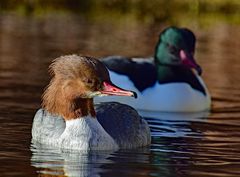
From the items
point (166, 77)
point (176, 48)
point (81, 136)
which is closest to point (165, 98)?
point (166, 77)

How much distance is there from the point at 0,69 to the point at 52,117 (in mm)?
6959

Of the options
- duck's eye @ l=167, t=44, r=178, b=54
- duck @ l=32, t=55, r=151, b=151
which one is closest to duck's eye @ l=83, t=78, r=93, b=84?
duck @ l=32, t=55, r=151, b=151

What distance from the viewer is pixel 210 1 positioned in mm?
44531

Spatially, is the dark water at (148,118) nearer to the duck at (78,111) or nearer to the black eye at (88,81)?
the duck at (78,111)

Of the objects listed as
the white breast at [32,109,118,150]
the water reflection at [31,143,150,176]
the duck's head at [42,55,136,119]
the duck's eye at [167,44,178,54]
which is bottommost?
the water reflection at [31,143,150,176]

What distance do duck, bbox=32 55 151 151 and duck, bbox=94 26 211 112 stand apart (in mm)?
4081

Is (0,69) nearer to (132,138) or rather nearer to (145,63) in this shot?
(145,63)

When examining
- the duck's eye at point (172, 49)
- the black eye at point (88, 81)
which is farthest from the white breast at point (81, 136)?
the duck's eye at point (172, 49)

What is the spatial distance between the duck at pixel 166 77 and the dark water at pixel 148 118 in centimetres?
40

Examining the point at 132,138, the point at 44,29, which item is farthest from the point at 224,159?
the point at 44,29

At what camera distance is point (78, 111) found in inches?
508

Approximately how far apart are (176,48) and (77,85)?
5.98 m

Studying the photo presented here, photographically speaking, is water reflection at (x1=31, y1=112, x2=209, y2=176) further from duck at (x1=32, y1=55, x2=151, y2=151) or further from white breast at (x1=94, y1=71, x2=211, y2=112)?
white breast at (x1=94, y1=71, x2=211, y2=112)

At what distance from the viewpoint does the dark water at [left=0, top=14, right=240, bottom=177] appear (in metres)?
11.9
